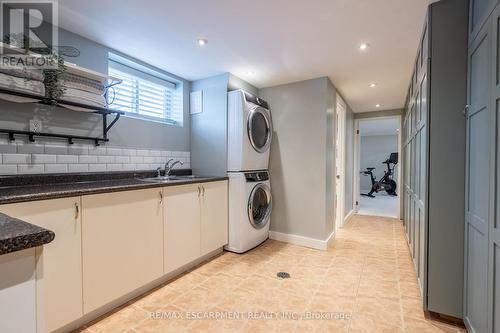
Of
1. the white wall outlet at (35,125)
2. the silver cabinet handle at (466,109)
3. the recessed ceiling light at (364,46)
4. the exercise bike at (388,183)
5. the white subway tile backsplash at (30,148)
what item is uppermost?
the recessed ceiling light at (364,46)

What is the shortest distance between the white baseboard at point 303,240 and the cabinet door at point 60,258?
2314mm

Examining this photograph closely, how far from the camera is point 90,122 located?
2.15m

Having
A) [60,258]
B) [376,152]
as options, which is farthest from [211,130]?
[376,152]

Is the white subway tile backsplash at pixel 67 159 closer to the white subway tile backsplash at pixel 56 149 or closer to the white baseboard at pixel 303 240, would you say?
the white subway tile backsplash at pixel 56 149

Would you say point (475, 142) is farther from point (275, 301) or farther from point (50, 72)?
point (50, 72)

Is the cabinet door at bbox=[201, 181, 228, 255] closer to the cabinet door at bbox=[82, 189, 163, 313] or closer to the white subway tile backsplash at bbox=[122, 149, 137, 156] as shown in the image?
the cabinet door at bbox=[82, 189, 163, 313]

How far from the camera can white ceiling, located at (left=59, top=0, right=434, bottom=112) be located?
1671 millimetres

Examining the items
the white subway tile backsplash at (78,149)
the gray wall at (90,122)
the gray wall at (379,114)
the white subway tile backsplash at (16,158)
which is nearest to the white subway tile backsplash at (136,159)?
the gray wall at (90,122)

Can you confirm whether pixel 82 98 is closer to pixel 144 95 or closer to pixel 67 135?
pixel 67 135

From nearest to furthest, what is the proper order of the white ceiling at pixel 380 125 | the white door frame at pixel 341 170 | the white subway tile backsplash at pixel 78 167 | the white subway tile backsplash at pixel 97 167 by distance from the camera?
1. the white subway tile backsplash at pixel 78 167
2. the white subway tile backsplash at pixel 97 167
3. the white door frame at pixel 341 170
4. the white ceiling at pixel 380 125

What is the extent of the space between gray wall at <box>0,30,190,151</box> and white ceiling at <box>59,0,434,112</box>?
124mm

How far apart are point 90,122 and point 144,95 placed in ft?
2.64

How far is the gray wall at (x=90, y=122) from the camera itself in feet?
5.75

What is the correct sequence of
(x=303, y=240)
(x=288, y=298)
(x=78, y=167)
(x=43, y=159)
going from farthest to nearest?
(x=303, y=240) < (x=78, y=167) < (x=288, y=298) < (x=43, y=159)
